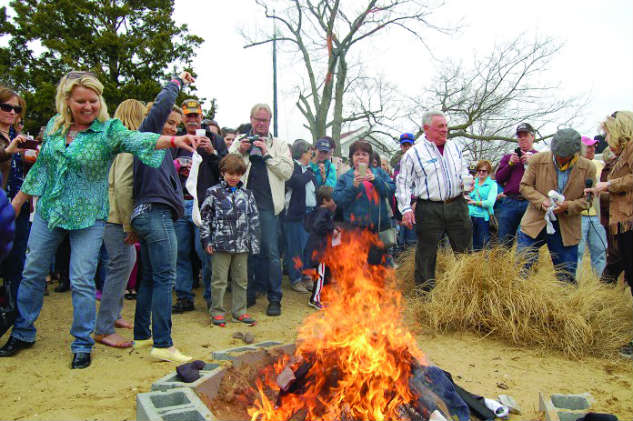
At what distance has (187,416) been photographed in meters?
2.72

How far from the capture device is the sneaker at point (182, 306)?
5.63m

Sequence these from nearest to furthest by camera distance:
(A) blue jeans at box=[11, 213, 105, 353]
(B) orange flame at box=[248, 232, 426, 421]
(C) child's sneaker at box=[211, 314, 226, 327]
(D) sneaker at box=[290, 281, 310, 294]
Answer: (B) orange flame at box=[248, 232, 426, 421] → (A) blue jeans at box=[11, 213, 105, 353] → (C) child's sneaker at box=[211, 314, 226, 327] → (D) sneaker at box=[290, 281, 310, 294]

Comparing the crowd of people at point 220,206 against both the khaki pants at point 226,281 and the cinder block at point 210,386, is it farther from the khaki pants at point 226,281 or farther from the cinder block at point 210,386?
the cinder block at point 210,386

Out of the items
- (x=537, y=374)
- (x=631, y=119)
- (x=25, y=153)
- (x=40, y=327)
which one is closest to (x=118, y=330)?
(x=40, y=327)

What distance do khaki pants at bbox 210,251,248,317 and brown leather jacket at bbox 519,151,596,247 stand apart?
11.5 ft

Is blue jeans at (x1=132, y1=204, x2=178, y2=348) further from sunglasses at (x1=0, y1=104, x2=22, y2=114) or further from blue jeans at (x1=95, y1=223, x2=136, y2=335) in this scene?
sunglasses at (x1=0, y1=104, x2=22, y2=114)

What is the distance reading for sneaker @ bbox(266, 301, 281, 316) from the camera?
5664mm

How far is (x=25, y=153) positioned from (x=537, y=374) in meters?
5.08

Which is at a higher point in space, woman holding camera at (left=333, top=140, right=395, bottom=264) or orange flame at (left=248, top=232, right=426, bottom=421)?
woman holding camera at (left=333, top=140, right=395, bottom=264)

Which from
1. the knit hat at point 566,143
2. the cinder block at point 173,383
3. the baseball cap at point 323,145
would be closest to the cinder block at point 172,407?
the cinder block at point 173,383

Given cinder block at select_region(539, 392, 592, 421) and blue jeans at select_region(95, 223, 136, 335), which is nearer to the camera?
cinder block at select_region(539, 392, 592, 421)

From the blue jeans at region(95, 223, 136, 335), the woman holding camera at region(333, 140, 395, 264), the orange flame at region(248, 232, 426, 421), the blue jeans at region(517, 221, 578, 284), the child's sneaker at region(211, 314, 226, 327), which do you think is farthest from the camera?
the woman holding camera at region(333, 140, 395, 264)

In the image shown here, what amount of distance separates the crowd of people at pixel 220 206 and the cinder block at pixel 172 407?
3.38ft

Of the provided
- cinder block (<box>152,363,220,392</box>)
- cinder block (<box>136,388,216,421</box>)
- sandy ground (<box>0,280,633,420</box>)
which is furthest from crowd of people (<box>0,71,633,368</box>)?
cinder block (<box>136,388,216,421</box>)
